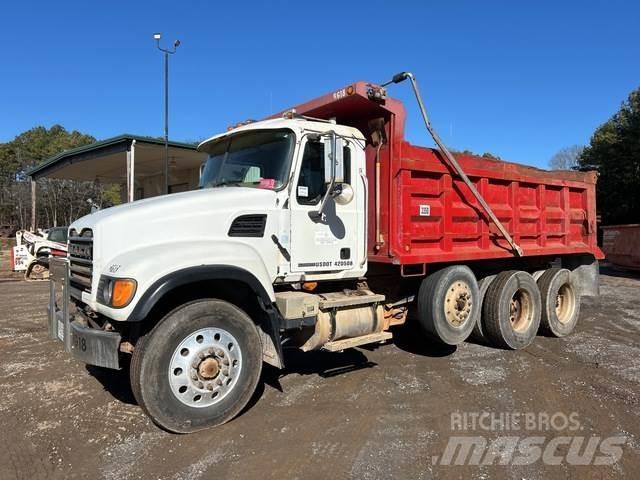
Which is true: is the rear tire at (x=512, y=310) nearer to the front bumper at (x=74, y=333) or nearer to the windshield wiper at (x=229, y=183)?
the windshield wiper at (x=229, y=183)

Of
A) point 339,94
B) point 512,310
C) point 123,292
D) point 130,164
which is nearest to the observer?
point 123,292

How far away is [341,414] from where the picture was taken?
467 centimetres

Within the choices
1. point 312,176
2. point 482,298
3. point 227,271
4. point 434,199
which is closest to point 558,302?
point 482,298

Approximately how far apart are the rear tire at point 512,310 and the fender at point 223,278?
11.4 ft

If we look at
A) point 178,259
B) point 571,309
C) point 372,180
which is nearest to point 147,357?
point 178,259

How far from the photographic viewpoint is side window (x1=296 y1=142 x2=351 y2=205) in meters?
5.09

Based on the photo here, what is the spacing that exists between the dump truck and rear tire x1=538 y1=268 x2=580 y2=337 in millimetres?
43

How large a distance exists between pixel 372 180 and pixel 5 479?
434 cm

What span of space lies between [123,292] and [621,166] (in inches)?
1245

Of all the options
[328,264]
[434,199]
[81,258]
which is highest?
[434,199]

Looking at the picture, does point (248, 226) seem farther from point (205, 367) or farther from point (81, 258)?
point (81, 258)

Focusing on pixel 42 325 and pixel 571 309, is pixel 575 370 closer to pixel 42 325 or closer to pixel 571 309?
pixel 571 309

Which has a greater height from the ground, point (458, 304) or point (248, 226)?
point (248, 226)

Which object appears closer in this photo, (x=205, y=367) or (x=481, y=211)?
(x=205, y=367)
